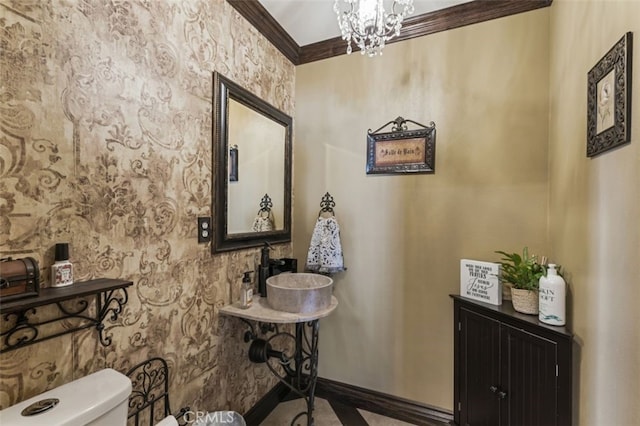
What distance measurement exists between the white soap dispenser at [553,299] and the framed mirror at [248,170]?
1.54 m

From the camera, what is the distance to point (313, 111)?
2.17m

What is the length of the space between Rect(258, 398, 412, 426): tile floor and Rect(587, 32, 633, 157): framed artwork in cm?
187

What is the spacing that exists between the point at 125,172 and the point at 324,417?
6.14 ft

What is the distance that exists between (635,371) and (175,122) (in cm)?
185

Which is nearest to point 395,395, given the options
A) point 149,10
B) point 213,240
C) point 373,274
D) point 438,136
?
point 373,274

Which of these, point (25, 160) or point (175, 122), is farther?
point (175, 122)

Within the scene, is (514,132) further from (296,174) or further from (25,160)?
(25,160)

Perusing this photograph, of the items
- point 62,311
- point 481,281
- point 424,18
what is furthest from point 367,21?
point 62,311

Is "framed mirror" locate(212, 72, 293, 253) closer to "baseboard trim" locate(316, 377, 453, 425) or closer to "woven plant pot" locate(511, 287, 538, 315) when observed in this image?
"baseboard trim" locate(316, 377, 453, 425)

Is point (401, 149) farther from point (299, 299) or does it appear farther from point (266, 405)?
point (266, 405)

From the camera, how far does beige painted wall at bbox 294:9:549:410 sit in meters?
1.63

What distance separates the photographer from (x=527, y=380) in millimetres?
1345

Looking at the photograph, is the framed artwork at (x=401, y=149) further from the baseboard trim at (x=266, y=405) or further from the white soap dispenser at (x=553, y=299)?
the baseboard trim at (x=266, y=405)

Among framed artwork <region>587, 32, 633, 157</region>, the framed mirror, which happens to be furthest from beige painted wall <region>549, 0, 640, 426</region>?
the framed mirror
